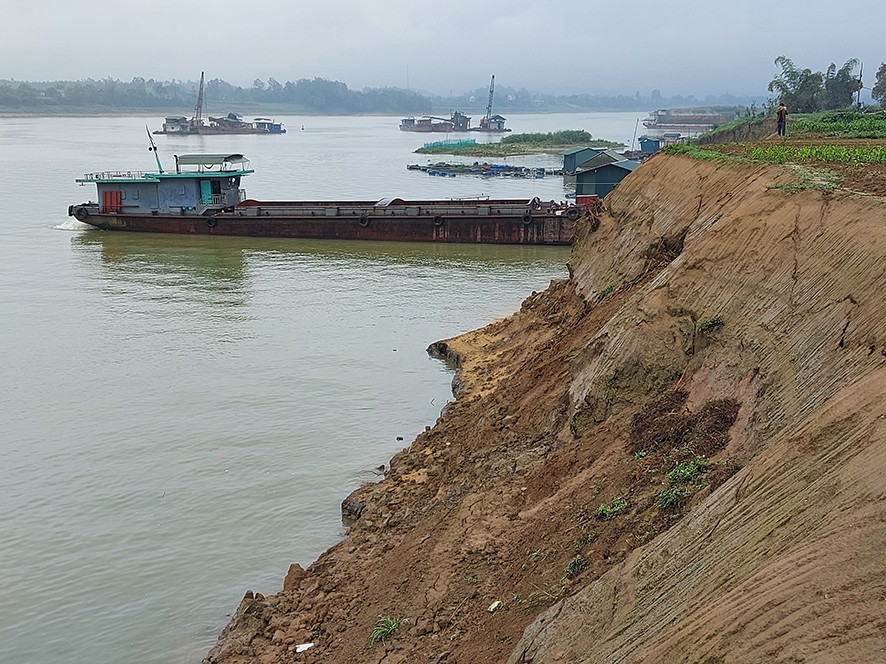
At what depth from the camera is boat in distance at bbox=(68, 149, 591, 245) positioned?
135 feet

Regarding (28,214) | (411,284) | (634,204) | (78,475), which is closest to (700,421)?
(634,204)

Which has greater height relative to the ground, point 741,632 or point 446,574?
point 741,632

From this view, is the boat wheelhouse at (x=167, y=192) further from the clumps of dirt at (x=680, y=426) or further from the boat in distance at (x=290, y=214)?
the clumps of dirt at (x=680, y=426)

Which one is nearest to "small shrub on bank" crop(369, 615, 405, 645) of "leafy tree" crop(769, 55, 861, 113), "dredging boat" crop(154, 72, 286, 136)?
"leafy tree" crop(769, 55, 861, 113)

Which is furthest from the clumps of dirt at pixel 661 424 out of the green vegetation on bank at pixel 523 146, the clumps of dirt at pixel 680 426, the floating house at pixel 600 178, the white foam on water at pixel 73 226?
the green vegetation on bank at pixel 523 146

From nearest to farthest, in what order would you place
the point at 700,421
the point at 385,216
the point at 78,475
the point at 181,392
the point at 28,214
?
1. the point at 700,421
2. the point at 78,475
3. the point at 181,392
4. the point at 385,216
5. the point at 28,214

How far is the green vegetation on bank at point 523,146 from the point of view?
358 feet

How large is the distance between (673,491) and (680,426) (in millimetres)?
1523

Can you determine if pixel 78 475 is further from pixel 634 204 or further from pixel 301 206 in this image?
pixel 301 206

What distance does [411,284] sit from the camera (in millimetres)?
33188

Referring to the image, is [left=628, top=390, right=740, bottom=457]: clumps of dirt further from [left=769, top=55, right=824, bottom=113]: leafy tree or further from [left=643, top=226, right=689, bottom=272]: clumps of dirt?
[left=769, top=55, right=824, bottom=113]: leafy tree

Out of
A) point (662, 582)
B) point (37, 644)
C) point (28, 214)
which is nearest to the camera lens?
point (662, 582)

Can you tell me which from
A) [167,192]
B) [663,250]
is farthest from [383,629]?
[167,192]

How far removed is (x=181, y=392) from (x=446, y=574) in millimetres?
12793
